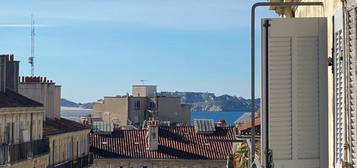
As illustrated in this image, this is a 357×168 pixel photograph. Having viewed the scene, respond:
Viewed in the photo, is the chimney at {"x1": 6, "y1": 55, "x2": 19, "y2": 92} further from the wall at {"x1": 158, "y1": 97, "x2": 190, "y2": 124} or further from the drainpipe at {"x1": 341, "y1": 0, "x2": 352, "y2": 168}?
the wall at {"x1": 158, "y1": 97, "x2": 190, "y2": 124}

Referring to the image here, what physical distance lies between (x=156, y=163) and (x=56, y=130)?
13.1 m

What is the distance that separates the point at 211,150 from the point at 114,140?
7.15m

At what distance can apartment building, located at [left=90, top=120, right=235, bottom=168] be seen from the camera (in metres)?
56.3

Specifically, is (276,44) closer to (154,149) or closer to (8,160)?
(8,160)

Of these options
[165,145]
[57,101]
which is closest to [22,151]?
[57,101]

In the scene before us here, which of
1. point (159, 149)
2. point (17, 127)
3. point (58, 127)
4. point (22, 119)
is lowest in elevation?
point (159, 149)

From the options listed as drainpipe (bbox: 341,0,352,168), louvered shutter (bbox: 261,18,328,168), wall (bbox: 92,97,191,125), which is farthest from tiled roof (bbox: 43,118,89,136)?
wall (bbox: 92,97,191,125)

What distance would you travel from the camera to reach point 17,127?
3519 centimetres

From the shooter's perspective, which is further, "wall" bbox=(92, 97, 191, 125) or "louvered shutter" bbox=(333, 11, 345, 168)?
"wall" bbox=(92, 97, 191, 125)

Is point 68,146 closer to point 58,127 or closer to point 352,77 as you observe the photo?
point 58,127

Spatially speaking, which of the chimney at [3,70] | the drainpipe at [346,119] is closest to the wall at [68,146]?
the chimney at [3,70]

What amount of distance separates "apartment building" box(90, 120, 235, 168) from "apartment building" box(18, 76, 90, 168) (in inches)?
198

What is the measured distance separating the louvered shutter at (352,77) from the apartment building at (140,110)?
303ft

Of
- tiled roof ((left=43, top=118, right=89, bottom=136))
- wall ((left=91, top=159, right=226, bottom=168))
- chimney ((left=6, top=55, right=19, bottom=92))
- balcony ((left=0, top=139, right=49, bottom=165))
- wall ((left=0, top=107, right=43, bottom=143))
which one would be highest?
chimney ((left=6, top=55, right=19, bottom=92))
